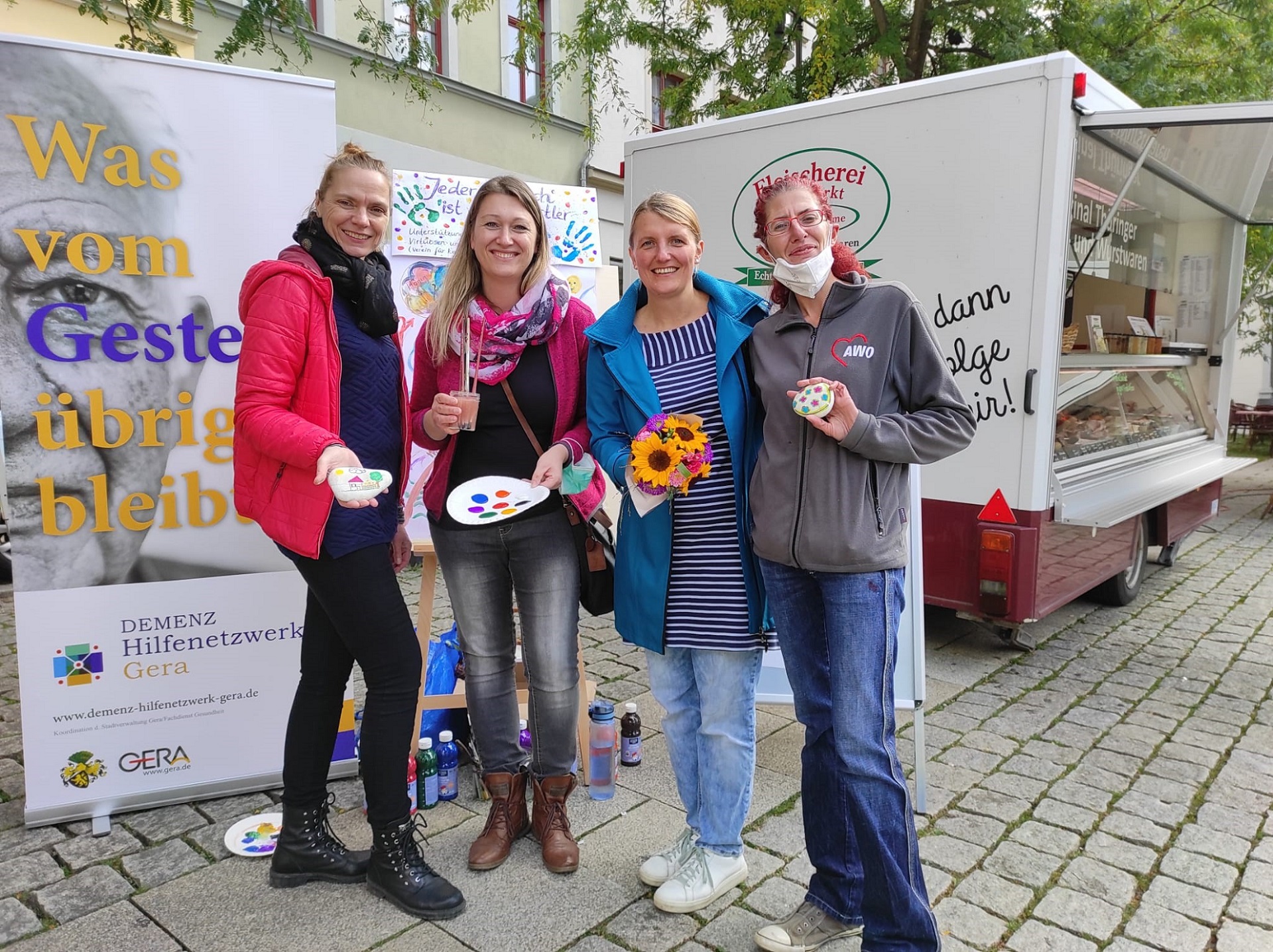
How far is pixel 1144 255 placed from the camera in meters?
6.47

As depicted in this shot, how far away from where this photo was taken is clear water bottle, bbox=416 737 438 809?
318 centimetres

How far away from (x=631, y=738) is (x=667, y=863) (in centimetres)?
84

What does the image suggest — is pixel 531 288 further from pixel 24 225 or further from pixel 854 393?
pixel 24 225

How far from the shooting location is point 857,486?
6.98 ft

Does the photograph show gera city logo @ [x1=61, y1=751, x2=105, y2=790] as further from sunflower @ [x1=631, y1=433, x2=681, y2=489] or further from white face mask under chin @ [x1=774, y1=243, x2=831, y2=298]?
white face mask under chin @ [x1=774, y1=243, x2=831, y2=298]

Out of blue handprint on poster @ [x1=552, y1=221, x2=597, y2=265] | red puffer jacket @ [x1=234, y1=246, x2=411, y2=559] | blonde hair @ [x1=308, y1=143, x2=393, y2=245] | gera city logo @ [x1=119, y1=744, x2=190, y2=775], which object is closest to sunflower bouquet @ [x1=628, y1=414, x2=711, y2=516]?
red puffer jacket @ [x1=234, y1=246, x2=411, y2=559]

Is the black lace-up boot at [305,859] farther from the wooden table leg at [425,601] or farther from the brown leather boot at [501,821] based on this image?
the wooden table leg at [425,601]

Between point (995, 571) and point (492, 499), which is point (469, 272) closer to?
point (492, 499)

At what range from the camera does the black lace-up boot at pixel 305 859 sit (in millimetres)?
2680

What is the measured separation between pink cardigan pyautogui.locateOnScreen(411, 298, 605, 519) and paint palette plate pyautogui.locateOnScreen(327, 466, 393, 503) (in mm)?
589

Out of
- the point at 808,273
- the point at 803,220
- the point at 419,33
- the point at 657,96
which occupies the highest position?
the point at 657,96

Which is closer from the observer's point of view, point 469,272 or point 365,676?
point 365,676

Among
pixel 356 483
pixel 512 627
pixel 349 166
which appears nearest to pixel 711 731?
pixel 512 627

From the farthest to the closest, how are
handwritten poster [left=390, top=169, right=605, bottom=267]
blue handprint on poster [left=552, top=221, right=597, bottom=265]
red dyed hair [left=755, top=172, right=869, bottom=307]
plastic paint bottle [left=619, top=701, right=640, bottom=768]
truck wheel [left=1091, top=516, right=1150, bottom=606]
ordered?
blue handprint on poster [left=552, top=221, right=597, bottom=265]
handwritten poster [left=390, top=169, right=605, bottom=267]
truck wheel [left=1091, top=516, right=1150, bottom=606]
plastic paint bottle [left=619, top=701, right=640, bottom=768]
red dyed hair [left=755, top=172, right=869, bottom=307]
